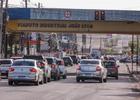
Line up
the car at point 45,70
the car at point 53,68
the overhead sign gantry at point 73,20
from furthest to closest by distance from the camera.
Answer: the overhead sign gantry at point 73,20 < the car at point 53,68 < the car at point 45,70

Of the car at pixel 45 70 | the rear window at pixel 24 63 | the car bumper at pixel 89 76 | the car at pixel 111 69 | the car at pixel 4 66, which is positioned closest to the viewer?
the rear window at pixel 24 63

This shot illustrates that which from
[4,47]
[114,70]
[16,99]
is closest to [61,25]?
[4,47]

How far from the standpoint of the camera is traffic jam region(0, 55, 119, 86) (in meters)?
37.8

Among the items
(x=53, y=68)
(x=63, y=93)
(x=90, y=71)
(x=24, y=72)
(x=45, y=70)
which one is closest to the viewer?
(x=63, y=93)

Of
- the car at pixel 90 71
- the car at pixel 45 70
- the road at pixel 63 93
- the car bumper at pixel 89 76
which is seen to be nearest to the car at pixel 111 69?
the car at pixel 90 71

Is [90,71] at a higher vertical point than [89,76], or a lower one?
higher

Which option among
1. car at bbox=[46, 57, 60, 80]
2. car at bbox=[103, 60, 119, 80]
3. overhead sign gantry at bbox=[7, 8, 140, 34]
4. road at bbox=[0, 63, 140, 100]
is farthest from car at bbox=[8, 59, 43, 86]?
overhead sign gantry at bbox=[7, 8, 140, 34]

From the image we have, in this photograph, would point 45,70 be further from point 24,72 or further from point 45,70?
point 24,72

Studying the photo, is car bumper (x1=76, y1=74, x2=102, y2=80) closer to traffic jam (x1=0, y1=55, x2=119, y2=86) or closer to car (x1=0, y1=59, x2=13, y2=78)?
traffic jam (x1=0, y1=55, x2=119, y2=86)

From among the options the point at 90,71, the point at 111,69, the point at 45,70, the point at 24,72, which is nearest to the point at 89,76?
the point at 90,71

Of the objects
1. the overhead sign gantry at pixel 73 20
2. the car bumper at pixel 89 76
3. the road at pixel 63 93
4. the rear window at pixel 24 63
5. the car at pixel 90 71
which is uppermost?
the overhead sign gantry at pixel 73 20

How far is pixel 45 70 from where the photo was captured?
4281 cm

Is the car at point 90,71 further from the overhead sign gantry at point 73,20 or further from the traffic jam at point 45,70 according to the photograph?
the overhead sign gantry at point 73,20

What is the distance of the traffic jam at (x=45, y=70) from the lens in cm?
3781
